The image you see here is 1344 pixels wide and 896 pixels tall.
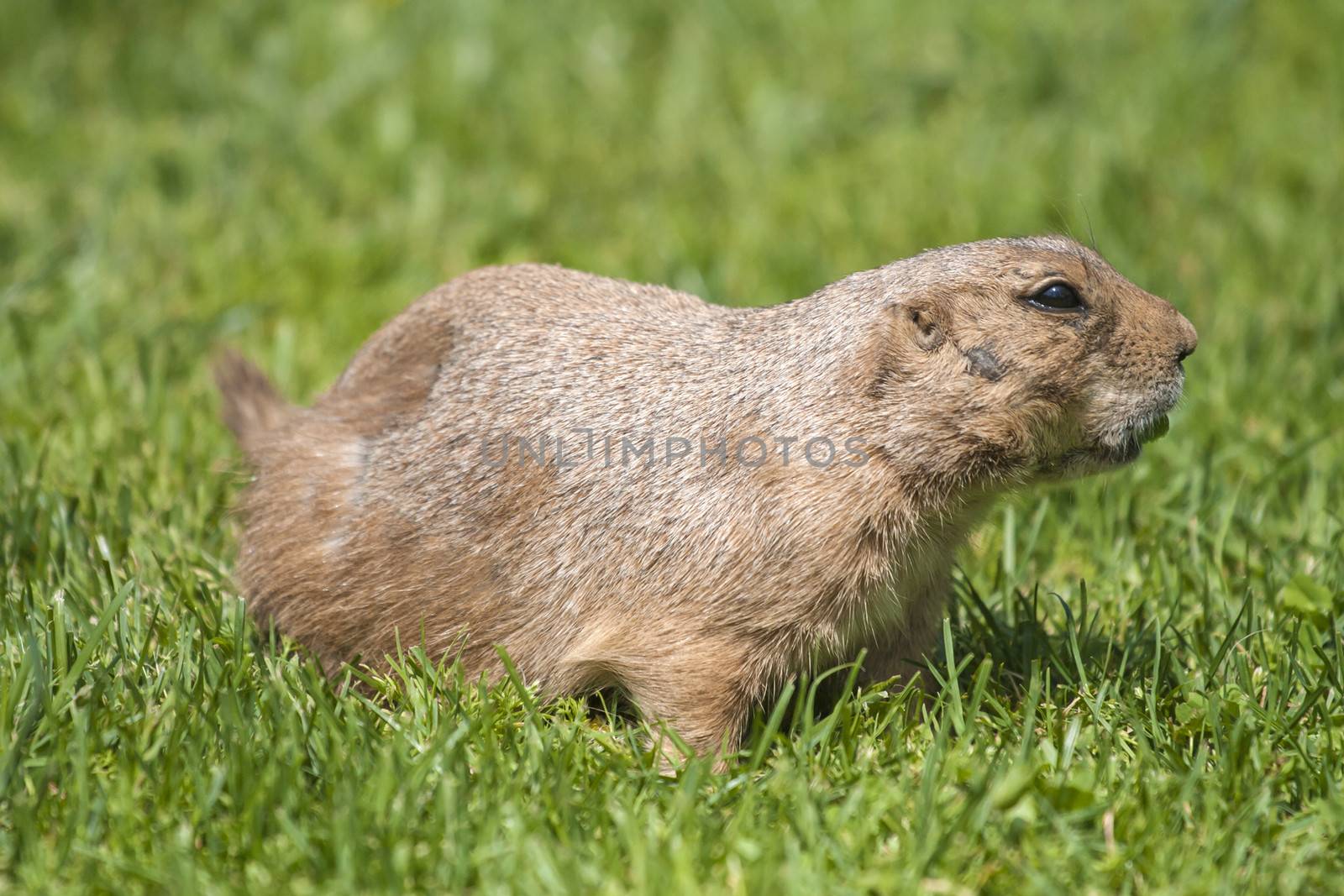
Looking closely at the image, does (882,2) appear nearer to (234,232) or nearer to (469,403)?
(234,232)

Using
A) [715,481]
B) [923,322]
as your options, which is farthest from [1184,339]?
[715,481]

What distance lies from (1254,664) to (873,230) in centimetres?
343

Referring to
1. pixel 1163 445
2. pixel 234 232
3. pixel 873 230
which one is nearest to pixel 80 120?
pixel 234 232

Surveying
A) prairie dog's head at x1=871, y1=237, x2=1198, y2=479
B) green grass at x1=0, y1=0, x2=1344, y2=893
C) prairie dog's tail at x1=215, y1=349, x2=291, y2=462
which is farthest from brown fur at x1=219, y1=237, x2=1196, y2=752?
prairie dog's tail at x1=215, y1=349, x2=291, y2=462

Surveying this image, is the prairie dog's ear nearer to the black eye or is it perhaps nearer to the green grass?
the black eye

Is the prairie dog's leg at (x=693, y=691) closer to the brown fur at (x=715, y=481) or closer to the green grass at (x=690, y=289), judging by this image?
the brown fur at (x=715, y=481)

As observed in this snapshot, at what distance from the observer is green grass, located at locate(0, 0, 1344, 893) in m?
3.15

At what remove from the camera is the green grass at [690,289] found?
10.3 feet

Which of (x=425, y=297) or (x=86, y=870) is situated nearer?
(x=86, y=870)

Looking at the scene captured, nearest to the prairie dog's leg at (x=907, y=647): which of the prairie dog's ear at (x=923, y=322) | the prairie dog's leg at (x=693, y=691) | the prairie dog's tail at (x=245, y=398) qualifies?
the prairie dog's leg at (x=693, y=691)

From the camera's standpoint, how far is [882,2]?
28.4 ft

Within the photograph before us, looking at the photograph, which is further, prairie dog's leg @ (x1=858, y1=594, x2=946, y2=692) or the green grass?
prairie dog's leg @ (x1=858, y1=594, x2=946, y2=692)

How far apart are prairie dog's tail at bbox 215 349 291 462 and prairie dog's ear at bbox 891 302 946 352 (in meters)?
2.22

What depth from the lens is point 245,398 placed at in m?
4.99
